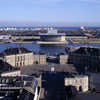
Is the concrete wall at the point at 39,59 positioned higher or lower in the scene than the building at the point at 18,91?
lower

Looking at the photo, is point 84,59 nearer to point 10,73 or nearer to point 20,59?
point 20,59

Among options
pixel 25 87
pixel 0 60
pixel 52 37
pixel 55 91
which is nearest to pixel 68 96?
pixel 55 91

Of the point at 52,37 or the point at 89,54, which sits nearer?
the point at 89,54

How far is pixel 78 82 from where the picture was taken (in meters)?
10.0

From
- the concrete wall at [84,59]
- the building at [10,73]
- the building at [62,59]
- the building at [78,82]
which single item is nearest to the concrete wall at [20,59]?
the building at [62,59]

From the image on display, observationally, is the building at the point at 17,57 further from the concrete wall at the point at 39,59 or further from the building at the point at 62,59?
the building at the point at 62,59

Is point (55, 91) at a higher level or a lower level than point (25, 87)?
lower

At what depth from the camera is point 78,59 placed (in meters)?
15.3

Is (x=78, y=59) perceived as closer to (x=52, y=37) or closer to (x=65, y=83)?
(x=65, y=83)

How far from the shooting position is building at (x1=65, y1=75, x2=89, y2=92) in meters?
9.78

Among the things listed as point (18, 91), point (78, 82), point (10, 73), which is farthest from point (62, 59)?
point (18, 91)

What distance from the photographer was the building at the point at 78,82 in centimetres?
978

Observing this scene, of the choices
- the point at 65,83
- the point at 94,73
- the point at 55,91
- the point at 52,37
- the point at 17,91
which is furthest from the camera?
the point at 52,37

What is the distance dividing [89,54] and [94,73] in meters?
2.61
